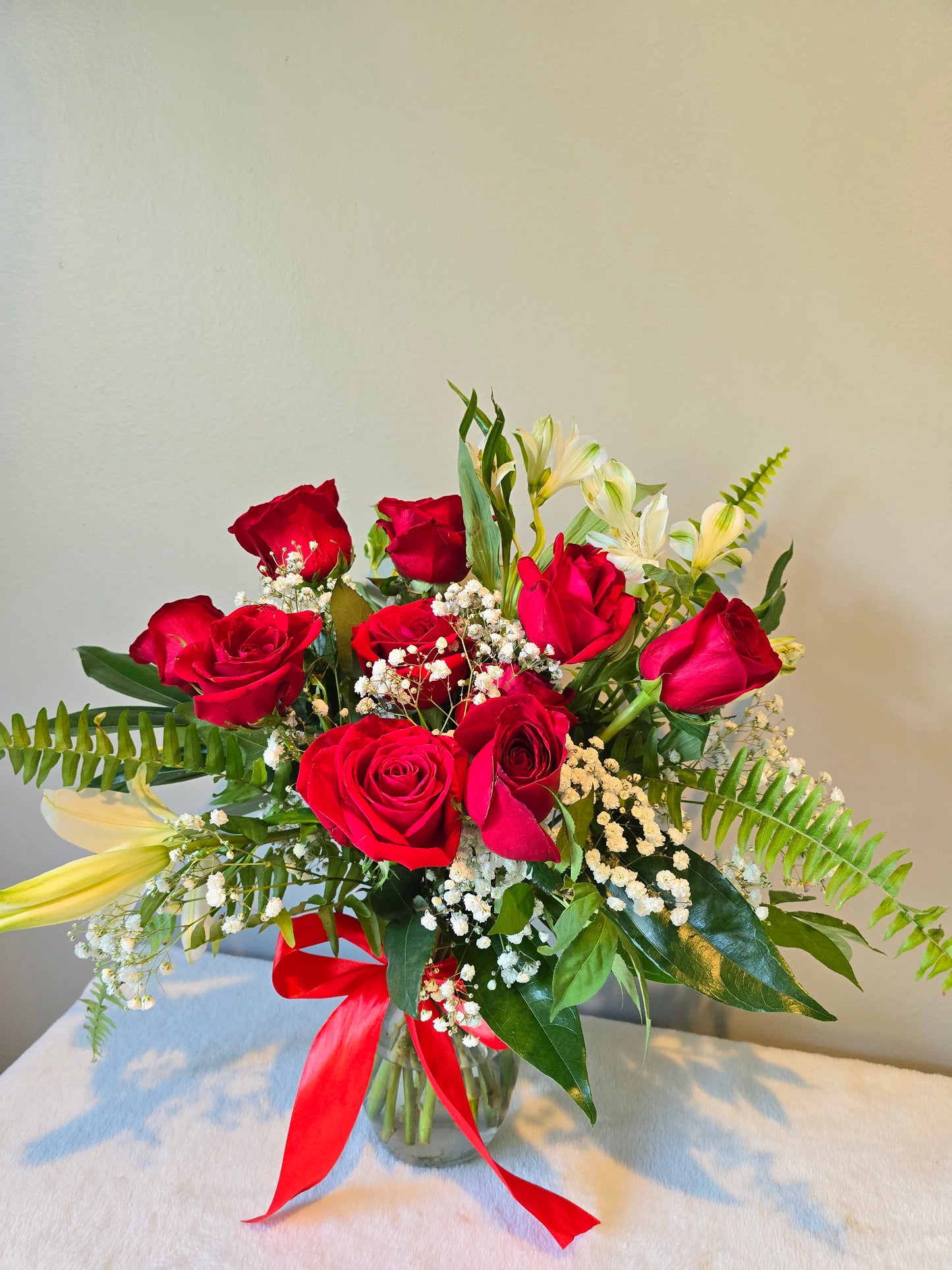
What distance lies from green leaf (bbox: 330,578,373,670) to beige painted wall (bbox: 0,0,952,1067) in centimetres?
32

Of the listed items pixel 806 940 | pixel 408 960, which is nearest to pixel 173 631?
pixel 408 960

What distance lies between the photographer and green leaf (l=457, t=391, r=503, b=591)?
60 cm

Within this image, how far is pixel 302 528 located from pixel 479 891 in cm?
30

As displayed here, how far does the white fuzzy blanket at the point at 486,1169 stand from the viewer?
63cm

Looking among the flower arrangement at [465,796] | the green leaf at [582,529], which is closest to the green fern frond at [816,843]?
the flower arrangement at [465,796]

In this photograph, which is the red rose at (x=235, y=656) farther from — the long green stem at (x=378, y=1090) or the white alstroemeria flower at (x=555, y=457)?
the long green stem at (x=378, y=1090)

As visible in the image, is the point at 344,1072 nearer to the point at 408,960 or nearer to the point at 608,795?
the point at 408,960

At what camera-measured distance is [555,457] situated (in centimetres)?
66

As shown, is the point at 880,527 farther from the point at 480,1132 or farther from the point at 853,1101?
the point at 480,1132

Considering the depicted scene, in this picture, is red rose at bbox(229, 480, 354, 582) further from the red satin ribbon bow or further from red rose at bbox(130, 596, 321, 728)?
the red satin ribbon bow

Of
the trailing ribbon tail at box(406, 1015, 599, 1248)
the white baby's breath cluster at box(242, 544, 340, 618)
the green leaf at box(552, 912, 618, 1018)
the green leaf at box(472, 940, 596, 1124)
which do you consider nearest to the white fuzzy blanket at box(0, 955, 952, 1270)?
the trailing ribbon tail at box(406, 1015, 599, 1248)

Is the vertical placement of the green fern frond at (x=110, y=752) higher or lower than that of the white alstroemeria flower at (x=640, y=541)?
lower

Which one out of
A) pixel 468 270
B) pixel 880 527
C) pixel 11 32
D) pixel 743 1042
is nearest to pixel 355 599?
pixel 468 270

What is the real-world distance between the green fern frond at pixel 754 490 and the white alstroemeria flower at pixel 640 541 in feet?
0.43
